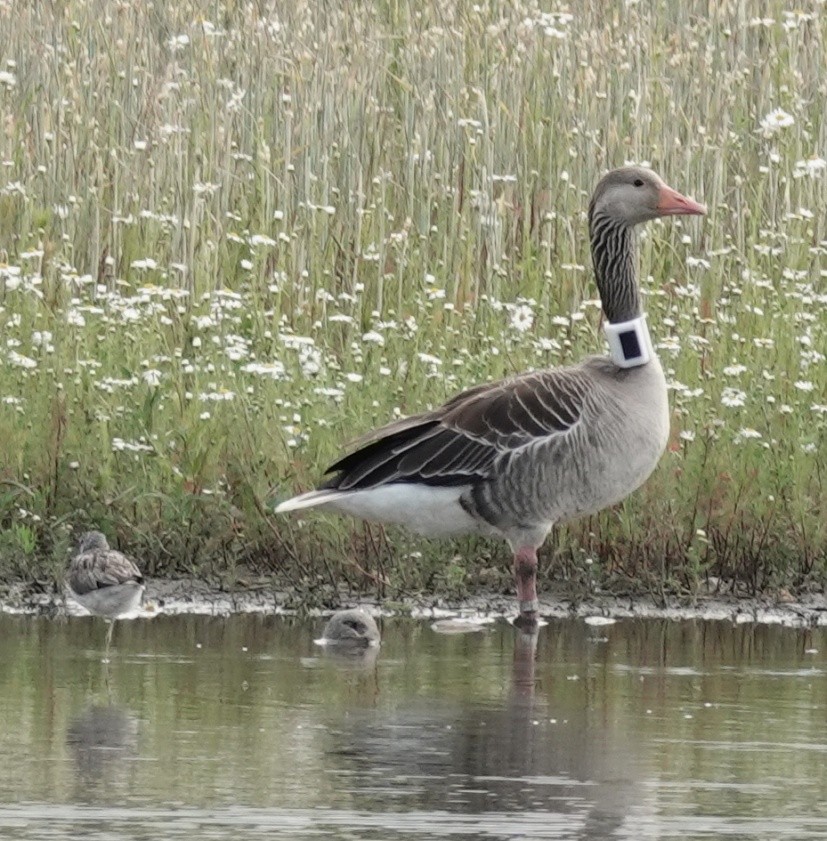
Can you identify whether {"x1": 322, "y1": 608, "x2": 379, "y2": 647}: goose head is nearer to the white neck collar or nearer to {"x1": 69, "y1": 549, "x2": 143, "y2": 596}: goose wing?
{"x1": 69, "y1": 549, "x2": 143, "y2": 596}: goose wing

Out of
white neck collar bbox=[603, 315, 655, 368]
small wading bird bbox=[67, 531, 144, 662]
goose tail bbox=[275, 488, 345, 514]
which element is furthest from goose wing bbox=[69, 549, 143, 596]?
white neck collar bbox=[603, 315, 655, 368]

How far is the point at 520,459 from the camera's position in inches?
346

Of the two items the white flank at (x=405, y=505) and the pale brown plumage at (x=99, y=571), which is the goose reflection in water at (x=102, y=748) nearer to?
the pale brown plumage at (x=99, y=571)

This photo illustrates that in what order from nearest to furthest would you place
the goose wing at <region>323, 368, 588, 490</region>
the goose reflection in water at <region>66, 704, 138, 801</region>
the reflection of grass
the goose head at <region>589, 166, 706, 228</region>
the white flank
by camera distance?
the goose reflection in water at <region>66, 704, 138, 801</region>, the white flank, the goose wing at <region>323, 368, 588, 490</region>, the reflection of grass, the goose head at <region>589, 166, 706, 228</region>

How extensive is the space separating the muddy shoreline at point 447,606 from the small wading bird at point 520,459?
295 mm

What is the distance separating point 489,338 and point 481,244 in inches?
68.3

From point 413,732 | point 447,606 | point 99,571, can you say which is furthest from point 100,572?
point 413,732

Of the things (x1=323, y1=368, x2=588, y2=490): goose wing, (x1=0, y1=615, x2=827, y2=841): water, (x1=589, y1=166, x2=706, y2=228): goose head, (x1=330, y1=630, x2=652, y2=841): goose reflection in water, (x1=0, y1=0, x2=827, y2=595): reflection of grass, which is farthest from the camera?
(x1=589, y1=166, x2=706, y2=228): goose head

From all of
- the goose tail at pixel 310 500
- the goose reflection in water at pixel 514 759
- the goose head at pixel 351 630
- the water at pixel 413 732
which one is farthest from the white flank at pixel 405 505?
the goose reflection in water at pixel 514 759

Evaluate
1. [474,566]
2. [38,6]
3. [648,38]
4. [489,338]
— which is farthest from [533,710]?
[38,6]

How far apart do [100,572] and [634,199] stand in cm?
296

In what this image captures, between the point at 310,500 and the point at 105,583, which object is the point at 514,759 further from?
the point at 310,500

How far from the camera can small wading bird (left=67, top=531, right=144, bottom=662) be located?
316 inches

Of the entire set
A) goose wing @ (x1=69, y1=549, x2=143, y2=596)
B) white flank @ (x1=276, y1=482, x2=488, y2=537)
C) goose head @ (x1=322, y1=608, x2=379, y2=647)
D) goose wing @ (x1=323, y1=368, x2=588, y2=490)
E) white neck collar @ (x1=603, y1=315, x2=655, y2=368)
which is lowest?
goose head @ (x1=322, y1=608, x2=379, y2=647)
